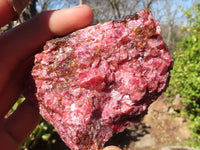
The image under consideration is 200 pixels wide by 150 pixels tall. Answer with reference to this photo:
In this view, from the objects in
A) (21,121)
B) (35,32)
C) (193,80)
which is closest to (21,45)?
(35,32)

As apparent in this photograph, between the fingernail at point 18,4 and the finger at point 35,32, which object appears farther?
the finger at point 35,32

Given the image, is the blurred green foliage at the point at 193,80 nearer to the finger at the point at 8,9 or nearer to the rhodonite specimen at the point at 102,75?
the rhodonite specimen at the point at 102,75

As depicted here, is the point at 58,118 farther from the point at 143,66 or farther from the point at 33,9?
the point at 33,9

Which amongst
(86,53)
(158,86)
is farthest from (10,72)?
(158,86)

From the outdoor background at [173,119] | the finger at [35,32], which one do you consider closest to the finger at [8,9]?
the finger at [35,32]

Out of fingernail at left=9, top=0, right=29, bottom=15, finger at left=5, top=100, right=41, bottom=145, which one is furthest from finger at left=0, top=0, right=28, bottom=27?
finger at left=5, top=100, right=41, bottom=145
